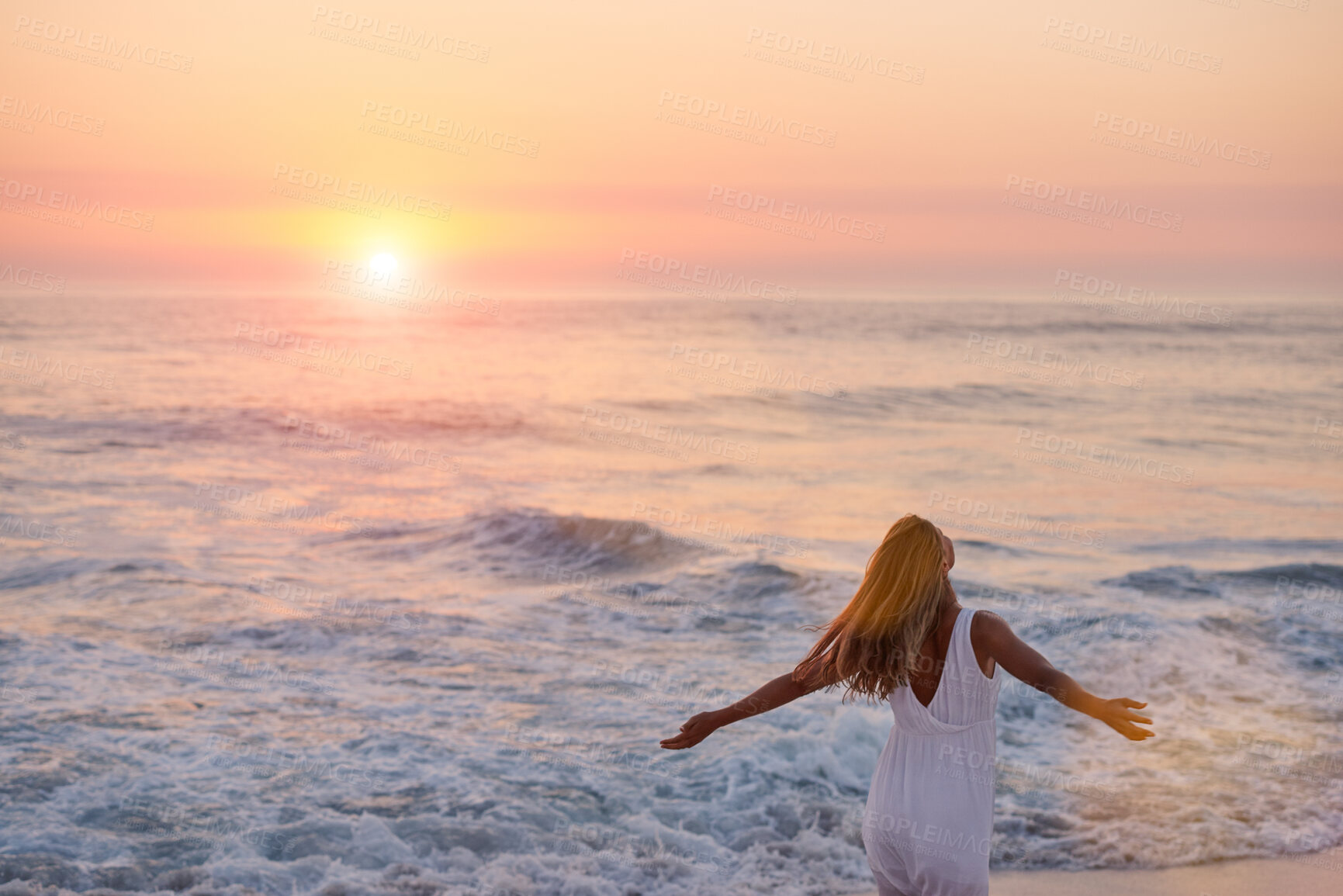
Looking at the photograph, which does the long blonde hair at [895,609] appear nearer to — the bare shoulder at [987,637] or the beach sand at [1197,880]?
the bare shoulder at [987,637]

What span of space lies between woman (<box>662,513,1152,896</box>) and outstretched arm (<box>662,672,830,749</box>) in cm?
17

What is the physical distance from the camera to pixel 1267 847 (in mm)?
6320

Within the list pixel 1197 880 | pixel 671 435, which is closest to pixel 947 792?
pixel 1197 880

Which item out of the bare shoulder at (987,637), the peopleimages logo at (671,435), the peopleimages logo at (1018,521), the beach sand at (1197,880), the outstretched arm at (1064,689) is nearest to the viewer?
the outstretched arm at (1064,689)

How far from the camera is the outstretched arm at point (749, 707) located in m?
3.10

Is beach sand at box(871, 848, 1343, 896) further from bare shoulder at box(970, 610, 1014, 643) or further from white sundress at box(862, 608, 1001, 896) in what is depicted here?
bare shoulder at box(970, 610, 1014, 643)

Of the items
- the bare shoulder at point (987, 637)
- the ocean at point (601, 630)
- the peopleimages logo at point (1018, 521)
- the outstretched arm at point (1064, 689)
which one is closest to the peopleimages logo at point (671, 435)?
the ocean at point (601, 630)

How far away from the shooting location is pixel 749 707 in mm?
3207

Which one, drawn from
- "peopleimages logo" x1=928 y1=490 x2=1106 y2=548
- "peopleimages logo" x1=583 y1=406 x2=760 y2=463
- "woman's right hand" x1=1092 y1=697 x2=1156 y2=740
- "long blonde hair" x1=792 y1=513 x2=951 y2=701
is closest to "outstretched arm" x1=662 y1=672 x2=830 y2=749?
"long blonde hair" x1=792 y1=513 x2=951 y2=701

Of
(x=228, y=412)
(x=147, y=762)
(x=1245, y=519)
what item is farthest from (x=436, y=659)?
(x=228, y=412)

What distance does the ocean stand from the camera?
6371mm

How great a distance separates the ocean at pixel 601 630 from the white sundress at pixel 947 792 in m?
3.26

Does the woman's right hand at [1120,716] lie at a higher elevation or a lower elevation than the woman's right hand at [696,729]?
higher

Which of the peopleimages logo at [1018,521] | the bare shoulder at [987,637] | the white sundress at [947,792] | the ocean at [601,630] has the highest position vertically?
the bare shoulder at [987,637]
